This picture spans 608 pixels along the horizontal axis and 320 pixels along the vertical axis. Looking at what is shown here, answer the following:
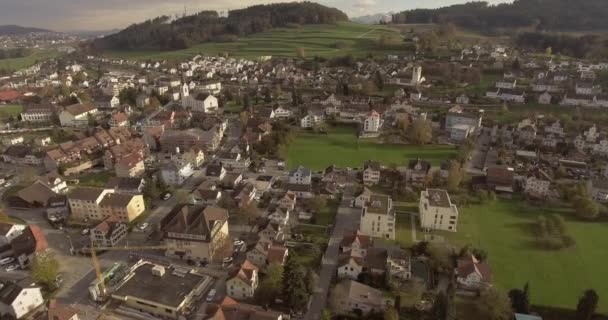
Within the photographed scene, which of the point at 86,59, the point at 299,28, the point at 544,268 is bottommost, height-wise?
the point at 544,268

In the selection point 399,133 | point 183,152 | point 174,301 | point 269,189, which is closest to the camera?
point 174,301

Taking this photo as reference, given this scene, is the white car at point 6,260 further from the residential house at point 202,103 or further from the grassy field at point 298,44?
the grassy field at point 298,44

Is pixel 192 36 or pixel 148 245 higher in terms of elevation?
pixel 192 36

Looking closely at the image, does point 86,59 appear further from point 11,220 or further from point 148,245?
point 148,245

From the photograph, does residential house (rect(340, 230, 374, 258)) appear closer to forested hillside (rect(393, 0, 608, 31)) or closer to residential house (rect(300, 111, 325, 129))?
residential house (rect(300, 111, 325, 129))

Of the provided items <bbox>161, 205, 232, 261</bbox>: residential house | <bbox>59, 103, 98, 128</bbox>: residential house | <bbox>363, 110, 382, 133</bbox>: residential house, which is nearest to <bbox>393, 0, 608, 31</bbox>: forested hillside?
<bbox>363, 110, 382, 133</bbox>: residential house

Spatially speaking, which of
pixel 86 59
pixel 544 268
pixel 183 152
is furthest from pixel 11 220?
pixel 86 59

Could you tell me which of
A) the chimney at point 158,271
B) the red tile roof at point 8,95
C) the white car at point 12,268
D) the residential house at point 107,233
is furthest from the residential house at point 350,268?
the red tile roof at point 8,95
